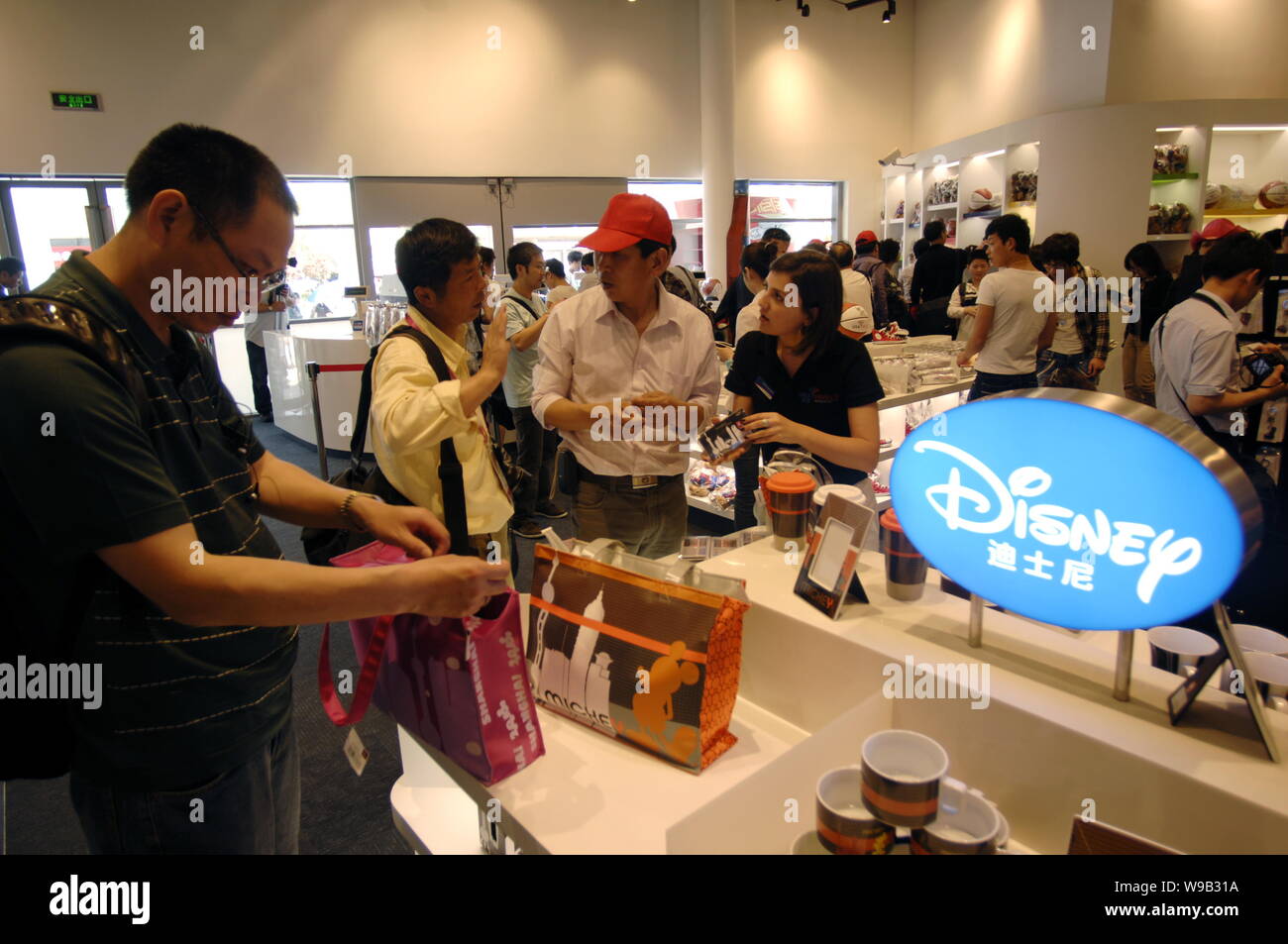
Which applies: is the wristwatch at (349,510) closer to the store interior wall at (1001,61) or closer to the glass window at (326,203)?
the glass window at (326,203)

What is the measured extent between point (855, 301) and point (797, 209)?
8.10 metres

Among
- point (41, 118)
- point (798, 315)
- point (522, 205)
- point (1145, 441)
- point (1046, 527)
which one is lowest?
point (1046, 527)

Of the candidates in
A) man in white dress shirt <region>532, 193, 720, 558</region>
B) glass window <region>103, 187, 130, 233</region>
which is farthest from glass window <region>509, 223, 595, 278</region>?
man in white dress shirt <region>532, 193, 720, 558</region>

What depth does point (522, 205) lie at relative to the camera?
986 cm

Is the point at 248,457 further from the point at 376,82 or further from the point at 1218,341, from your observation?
the point at 376,82

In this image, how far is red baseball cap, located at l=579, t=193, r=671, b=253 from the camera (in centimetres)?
218

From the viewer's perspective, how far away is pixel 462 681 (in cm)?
119

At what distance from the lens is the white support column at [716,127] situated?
982 centimetres
